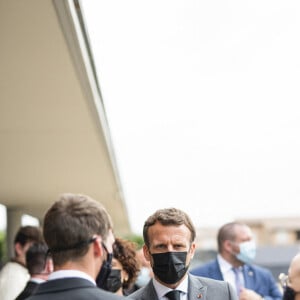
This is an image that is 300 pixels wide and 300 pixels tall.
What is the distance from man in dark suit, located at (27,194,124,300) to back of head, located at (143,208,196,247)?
4.72 ft

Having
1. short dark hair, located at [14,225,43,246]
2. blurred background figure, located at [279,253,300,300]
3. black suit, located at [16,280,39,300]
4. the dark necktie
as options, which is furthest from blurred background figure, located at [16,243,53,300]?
blurred background figure, located at [279,253,300,300]

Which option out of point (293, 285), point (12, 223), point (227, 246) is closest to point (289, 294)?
point (293, 285)

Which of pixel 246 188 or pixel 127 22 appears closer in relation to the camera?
pixel 127 22

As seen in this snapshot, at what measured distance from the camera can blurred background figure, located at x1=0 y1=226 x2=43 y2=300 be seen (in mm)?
7185

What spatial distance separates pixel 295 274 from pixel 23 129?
21.6 feet

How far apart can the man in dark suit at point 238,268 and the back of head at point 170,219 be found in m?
2.06

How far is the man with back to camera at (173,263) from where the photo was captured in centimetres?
426

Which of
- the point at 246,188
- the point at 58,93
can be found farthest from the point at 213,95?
the point at 246,188

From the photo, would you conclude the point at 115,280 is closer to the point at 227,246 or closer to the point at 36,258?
the point at 36,258

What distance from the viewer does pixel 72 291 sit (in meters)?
2.78

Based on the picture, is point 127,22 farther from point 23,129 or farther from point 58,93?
point 23,129

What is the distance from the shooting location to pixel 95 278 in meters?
2.88

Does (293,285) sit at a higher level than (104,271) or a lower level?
lower

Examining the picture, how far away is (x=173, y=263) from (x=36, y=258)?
252cm
